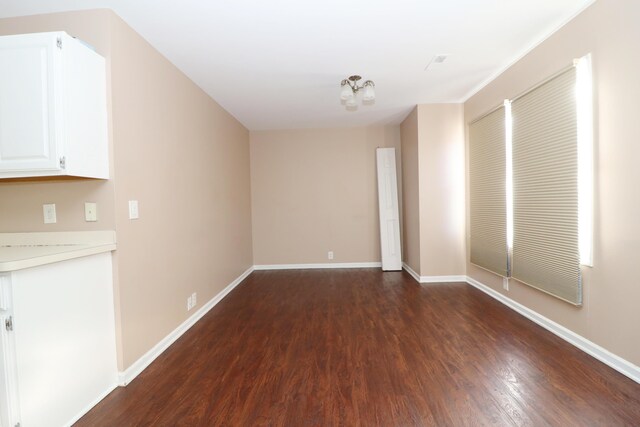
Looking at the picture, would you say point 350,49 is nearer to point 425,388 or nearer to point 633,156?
point 633,156

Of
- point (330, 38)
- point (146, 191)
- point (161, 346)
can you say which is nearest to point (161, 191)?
point (146, 191)

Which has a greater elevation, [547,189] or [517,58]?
[517,58]

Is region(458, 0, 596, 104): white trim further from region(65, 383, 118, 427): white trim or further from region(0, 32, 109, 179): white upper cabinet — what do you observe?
region(65, 383, 118, 427): white trim

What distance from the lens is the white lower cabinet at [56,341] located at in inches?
53.4

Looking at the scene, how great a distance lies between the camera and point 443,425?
155 centimetres

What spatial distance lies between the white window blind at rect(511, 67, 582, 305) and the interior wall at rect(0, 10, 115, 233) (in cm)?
335

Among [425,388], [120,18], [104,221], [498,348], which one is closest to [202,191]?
[104,221]

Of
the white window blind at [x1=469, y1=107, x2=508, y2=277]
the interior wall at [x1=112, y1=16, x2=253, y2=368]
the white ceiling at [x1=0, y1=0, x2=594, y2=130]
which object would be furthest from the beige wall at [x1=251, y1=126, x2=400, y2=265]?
the white window blind at [x1=469, y1=107, x2=508, y2=277]

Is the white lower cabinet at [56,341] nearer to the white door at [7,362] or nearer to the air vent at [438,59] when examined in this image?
the white door at [7,362]

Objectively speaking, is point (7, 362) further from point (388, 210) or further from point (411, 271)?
point (388, 210)

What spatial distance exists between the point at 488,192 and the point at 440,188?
75 centimetres

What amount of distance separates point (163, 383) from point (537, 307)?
126 inches

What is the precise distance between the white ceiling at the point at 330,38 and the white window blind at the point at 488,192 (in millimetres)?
569

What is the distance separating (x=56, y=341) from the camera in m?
1.56
